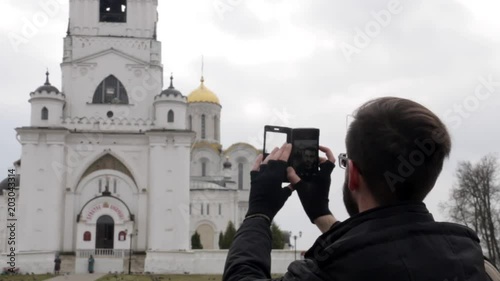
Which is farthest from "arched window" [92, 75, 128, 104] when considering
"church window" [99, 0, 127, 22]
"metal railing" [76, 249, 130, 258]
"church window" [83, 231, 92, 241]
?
"metal railing" [76, 249, 130, 258]

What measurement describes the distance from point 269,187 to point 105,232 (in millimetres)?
41188

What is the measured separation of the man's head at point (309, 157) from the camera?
2734mm

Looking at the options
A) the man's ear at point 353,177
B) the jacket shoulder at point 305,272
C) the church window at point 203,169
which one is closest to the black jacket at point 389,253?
the jacket shoulder at point 305,272

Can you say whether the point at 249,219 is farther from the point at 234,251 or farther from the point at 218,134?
the point at 218,134

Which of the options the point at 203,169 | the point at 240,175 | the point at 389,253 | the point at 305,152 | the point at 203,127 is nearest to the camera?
the point at 389,253

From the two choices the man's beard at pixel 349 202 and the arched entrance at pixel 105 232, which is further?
the arched entrance at pixel 105 232

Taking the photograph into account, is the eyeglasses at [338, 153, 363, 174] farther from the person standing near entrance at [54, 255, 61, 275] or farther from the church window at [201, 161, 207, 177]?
the church window at [201, 161, 207, 177]

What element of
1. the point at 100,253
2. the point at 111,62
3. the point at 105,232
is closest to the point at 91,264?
the point at 100,253

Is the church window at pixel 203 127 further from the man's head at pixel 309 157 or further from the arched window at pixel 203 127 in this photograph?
the man's head at pixel 309 157

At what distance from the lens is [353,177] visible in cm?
222

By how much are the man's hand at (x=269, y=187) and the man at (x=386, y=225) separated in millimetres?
53

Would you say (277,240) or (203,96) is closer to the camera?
(277,240)

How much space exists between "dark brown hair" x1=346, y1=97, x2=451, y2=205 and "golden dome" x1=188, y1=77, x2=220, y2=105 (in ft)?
228

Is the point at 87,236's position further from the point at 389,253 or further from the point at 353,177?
the point at 389,253
